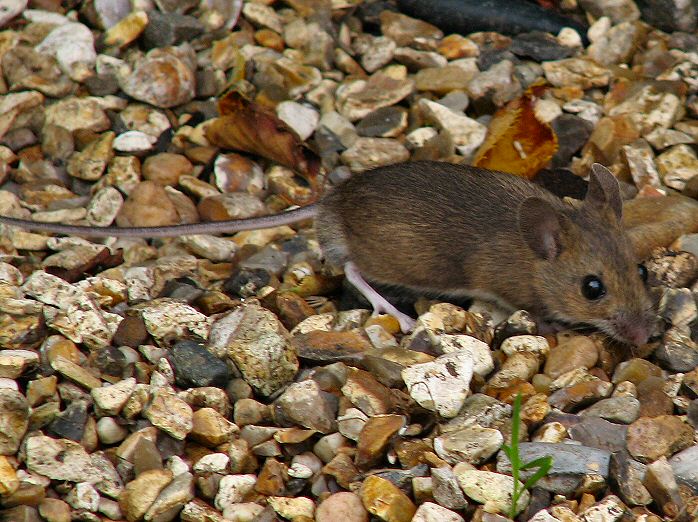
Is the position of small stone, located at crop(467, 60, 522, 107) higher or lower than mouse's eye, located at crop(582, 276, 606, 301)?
higher

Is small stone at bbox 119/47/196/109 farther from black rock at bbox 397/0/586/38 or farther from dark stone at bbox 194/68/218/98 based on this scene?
black rock at bbox 397/0/586/38

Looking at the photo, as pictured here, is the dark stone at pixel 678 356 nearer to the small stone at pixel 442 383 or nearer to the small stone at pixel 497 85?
the small stone at pixel 442 383

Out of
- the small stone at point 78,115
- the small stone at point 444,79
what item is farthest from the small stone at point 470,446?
the small stone at point 78,115

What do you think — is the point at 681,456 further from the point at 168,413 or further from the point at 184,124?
the point at 184,124

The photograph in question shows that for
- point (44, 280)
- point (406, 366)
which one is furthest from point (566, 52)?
point (44, 280)

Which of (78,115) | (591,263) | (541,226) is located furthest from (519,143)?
(78,115)

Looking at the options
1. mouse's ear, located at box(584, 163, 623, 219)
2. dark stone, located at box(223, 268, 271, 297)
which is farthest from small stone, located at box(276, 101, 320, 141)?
mouse's ear, located at box(584, 163, 623, 219)
